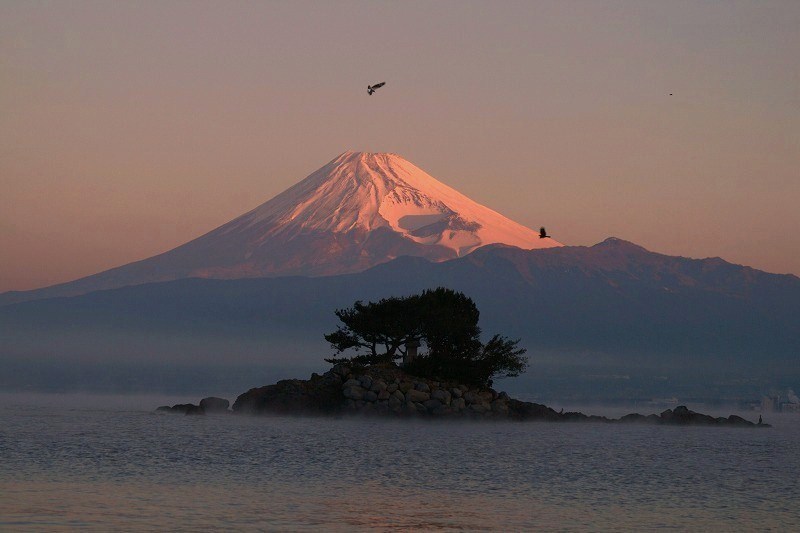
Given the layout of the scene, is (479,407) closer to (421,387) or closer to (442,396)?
(442,396)

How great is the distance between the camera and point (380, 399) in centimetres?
8525

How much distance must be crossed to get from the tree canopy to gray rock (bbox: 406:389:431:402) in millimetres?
3183

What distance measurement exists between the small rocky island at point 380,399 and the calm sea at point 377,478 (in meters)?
1.84

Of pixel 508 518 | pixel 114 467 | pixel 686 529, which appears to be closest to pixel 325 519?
pixel 508 518

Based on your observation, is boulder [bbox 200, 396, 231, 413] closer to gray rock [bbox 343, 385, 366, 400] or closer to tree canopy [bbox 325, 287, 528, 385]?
tree canopy [bbox 325, 287, 528, 385]

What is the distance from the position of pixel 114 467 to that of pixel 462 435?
95.8ft

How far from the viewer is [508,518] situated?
4069 centimetres

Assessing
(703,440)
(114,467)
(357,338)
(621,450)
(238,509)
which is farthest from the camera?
(357,338)

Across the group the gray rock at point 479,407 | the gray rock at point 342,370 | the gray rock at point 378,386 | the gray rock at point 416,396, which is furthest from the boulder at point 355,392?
the gray rock at point 479,407

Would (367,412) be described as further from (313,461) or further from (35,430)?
(313,461)

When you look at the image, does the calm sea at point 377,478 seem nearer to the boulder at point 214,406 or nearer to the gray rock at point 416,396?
the gray rock at point 416,396

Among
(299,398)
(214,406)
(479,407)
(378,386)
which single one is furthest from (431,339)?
(214,406)

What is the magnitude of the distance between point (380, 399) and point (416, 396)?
2299 mm

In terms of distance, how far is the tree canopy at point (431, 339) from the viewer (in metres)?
89.6
